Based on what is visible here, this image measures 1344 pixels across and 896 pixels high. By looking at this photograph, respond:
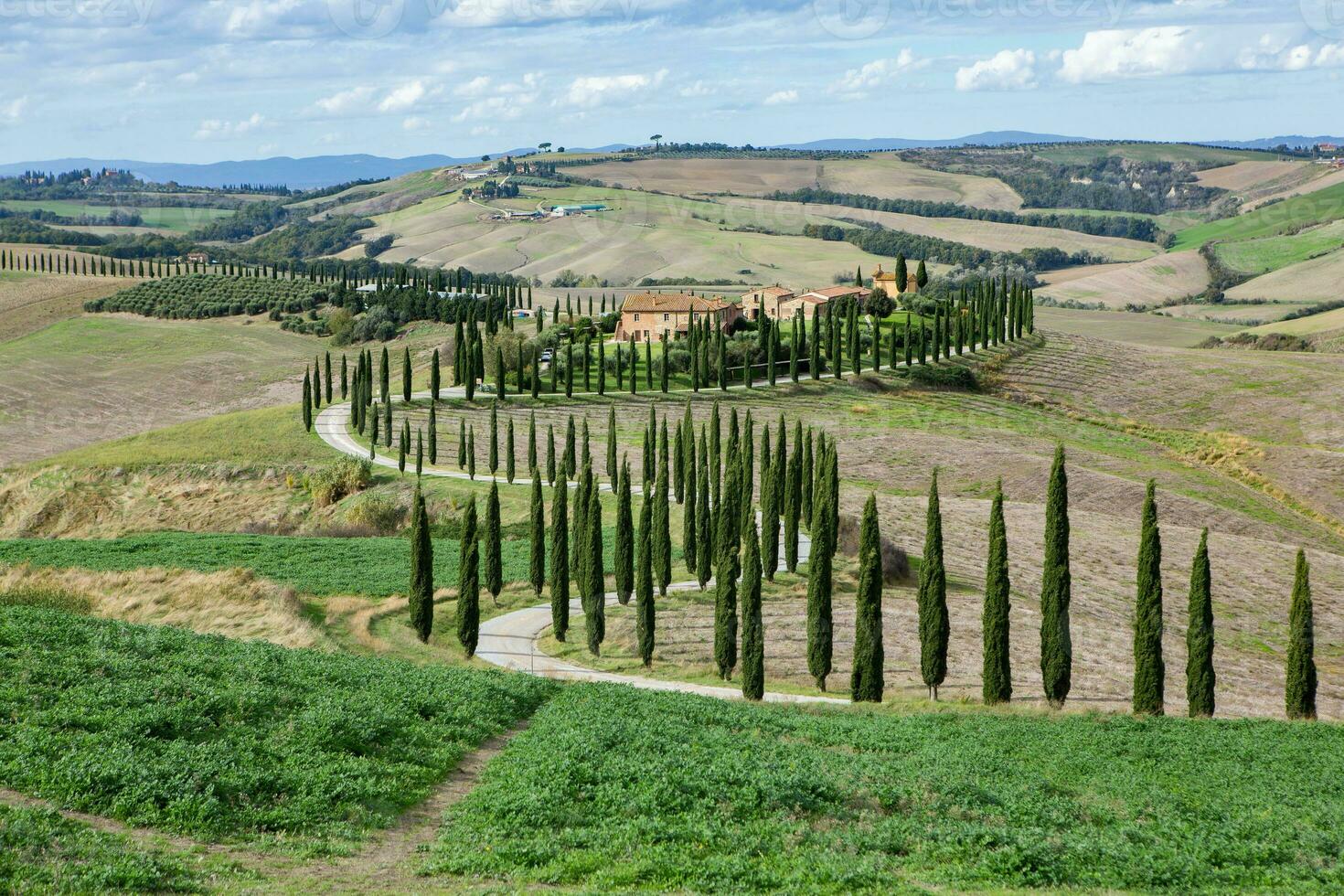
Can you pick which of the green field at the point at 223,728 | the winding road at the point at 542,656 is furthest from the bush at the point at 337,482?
the green field at the point at 223,728

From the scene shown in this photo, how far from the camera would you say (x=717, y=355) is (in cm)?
10675

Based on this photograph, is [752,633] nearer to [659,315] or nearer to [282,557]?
[282,557]

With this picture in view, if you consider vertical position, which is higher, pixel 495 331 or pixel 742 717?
pixel 495 331

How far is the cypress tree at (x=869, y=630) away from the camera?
4056 cm

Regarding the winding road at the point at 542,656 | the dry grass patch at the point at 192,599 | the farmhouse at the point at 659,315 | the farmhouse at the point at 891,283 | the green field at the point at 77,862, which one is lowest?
the winding road at the point at 542,656

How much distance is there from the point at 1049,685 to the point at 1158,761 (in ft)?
34.3

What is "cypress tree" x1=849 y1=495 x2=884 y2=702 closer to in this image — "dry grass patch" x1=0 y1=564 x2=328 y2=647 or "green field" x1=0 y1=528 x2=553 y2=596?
"dry grass patch" x1=0 y1=564 x2=328 y2=647

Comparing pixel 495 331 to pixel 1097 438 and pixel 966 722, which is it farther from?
pixel 966 722

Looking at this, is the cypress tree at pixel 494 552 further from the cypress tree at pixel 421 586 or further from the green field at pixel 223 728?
the green field at pixel 223 728

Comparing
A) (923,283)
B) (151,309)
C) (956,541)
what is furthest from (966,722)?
(151,309)

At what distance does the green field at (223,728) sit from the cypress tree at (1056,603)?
57.3 feet

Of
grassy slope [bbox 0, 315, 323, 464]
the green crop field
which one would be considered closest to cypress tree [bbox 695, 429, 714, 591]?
the green crop field

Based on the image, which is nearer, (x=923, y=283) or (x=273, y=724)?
(x=273, y=724)

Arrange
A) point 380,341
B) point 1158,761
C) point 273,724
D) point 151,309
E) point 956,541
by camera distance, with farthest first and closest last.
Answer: point 151,309 < point 380,341 < point 956,541 < point 1158,761 < point 273,724
